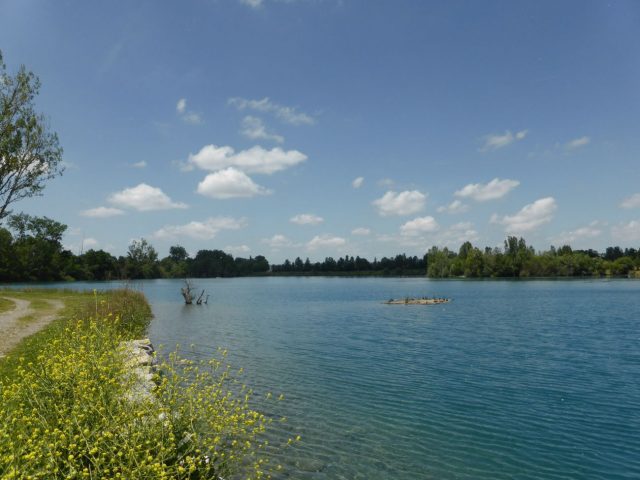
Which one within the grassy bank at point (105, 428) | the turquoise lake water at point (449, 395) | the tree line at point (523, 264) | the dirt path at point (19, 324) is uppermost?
the tree line at point (523, 264)

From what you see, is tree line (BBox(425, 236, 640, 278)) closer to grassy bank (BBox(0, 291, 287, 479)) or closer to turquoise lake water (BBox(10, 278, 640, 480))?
turquoise lake water (BBox(10, 278, 640, 480))

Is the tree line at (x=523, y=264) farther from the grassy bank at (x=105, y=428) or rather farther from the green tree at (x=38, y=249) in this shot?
the grassy bank at (x=105, y=428)

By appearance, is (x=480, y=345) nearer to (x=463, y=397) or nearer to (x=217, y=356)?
(x=463, y=397)

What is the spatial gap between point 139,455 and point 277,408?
1008 cm

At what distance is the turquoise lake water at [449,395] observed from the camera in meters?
12.6

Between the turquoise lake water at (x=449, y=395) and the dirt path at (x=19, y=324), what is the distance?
774 cm

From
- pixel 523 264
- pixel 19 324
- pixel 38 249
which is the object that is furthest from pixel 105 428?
pixel 523 264

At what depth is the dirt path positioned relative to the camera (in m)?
22.4

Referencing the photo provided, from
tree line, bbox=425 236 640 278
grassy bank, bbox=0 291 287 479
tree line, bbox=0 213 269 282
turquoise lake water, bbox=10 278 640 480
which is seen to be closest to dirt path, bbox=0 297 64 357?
turquoise lake water, bbox=10 278 640 480

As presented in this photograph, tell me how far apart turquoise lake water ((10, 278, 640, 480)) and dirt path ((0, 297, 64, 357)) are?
774cm

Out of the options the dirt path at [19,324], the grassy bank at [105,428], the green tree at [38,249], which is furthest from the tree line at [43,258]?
the grassy bank at [105,428]

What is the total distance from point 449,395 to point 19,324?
26675 mm

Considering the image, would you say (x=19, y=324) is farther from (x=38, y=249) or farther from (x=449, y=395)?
(x=38, y=249)

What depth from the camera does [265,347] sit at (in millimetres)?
30875
